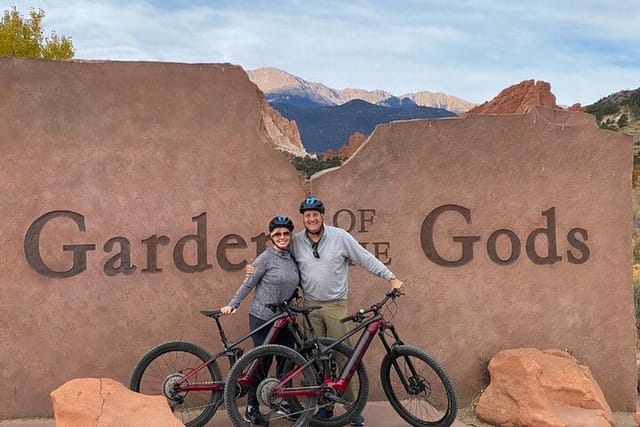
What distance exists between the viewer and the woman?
480cm

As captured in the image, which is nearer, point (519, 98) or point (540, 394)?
point (540, 394)

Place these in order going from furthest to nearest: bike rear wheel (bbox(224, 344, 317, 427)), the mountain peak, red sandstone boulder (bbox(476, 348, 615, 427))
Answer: the mountain peak → red sandstone boulder (bbox(476, 348, 615, 427)) → bike rear wheel (bbox(224, 344, 317, 427))

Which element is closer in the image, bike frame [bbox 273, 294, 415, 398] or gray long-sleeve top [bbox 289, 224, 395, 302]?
bike frame [bbox 273, 294, 415, 398]

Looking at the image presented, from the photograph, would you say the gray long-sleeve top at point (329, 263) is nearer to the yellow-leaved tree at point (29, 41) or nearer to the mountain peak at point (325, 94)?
the yellow-leaved tree at point (29, 41)

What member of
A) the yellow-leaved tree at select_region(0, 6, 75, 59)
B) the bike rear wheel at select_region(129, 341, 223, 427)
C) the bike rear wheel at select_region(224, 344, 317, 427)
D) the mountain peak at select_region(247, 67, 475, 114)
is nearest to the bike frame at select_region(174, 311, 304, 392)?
the bike rear wheel at select_region(129, 341, 223, 427)

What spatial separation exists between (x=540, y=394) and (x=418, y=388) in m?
1.20

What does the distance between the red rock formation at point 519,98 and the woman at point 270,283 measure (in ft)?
15.1

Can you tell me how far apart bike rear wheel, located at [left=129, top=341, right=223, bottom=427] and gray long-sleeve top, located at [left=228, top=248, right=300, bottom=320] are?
21.6 inches

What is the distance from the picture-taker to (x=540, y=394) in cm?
539

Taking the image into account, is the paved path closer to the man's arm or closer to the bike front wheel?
the bike front wheel

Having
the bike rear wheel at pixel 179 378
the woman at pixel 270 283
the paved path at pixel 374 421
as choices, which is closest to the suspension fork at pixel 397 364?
the paved path at pixel 374 421

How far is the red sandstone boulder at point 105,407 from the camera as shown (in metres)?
3.94

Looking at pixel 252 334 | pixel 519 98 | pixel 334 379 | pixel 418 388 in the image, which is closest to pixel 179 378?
pixel 252 334

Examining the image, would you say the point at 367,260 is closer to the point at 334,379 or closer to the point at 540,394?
the point at 334,379
